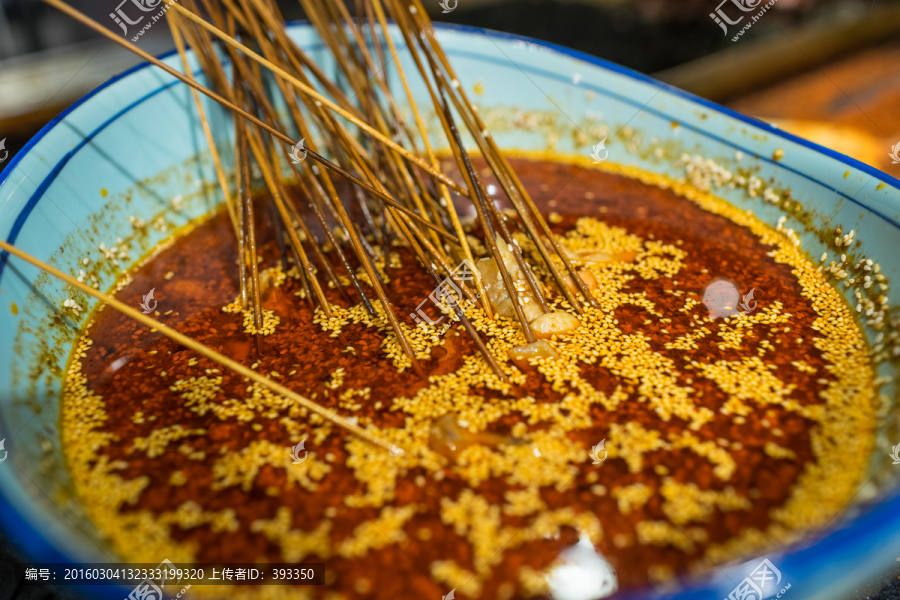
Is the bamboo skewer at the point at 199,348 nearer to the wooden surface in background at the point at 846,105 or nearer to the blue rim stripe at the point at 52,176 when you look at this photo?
the blue rim stripe at the point at 52,176

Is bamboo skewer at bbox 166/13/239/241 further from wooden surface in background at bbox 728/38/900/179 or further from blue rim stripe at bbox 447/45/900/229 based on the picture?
wooden surface in background at bbox 728/38/900/179

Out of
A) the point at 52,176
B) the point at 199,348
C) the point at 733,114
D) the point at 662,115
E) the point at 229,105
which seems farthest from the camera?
the point at 662,115

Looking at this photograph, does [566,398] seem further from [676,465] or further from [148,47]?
[148,47]

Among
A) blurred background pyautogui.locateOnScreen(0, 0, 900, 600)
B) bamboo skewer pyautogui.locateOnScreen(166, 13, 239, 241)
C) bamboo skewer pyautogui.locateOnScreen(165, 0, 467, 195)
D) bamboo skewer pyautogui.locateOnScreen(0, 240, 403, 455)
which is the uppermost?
blurred background pyautogui.locateOnScreen(0, 0, 900, 600)

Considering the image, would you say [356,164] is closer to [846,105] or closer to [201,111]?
[201,111]

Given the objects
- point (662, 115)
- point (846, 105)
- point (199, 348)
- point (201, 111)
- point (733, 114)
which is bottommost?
point (199, 348)

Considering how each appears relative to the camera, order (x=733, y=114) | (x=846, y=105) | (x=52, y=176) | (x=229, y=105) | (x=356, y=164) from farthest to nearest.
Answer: (x=846, y=105) → (x=733, y=114) → (x=356, y=164) → (x=52, y=176) → (x=229, y=105)

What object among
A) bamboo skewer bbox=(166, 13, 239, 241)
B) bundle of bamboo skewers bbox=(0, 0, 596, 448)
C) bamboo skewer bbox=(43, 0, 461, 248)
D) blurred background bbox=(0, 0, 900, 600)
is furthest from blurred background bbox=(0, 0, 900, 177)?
bamboo skewer bbox=(43, 0, 461, 248)

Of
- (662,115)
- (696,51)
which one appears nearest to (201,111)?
(662,115)
